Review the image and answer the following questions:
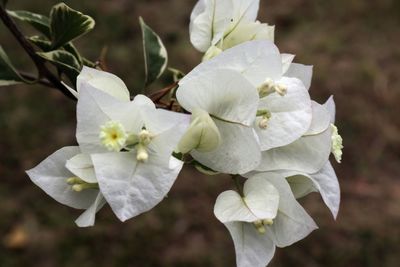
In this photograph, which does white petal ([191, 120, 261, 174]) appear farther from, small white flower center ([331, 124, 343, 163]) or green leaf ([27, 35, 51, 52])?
green leaf ([27, 35, 51, 52])

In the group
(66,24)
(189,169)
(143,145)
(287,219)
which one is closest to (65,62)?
(66,24)

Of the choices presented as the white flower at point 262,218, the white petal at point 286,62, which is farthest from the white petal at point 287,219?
the white petal at point 286,62

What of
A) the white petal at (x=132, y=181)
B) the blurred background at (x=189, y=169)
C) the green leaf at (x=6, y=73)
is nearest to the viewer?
the white petal at (x=132, y=181)

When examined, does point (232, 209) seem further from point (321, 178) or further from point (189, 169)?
point (189, 169)

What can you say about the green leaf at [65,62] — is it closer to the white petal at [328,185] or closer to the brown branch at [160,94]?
the brown branch at [160,94]

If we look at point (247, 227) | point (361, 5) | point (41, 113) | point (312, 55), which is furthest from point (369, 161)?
point (247, 227)

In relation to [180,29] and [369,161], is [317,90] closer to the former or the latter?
[369,161]
